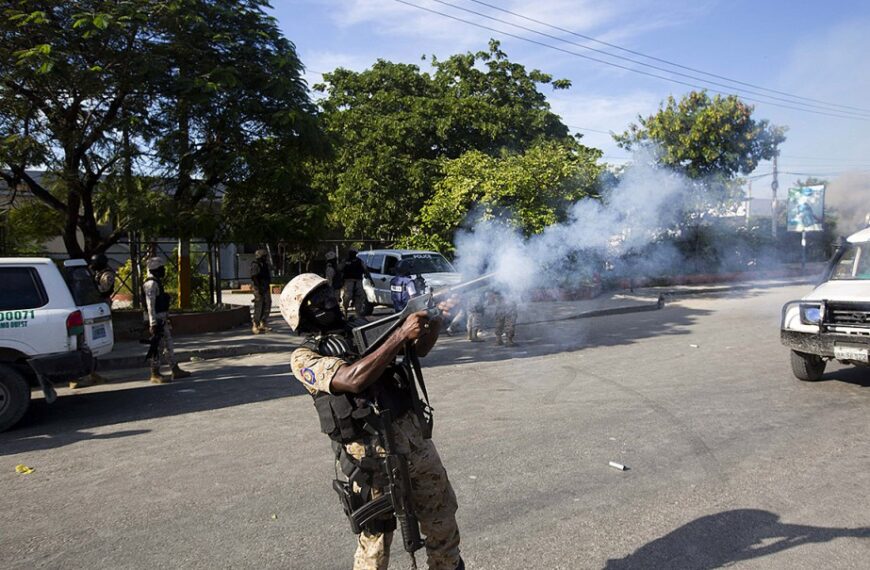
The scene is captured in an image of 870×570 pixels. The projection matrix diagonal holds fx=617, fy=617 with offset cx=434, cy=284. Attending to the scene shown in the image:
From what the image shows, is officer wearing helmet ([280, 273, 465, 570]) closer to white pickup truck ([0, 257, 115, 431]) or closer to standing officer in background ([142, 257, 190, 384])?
white pickup truck ([0, 257, 115, 431])

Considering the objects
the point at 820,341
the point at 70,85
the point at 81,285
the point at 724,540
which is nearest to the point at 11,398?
the point at 81,285

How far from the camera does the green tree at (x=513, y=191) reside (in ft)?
38.8

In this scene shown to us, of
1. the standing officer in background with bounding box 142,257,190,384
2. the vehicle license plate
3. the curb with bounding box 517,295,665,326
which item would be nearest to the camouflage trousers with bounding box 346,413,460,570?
the vehicle license plate

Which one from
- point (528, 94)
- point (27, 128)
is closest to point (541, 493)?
point (27, 128)

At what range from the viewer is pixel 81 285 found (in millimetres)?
7512

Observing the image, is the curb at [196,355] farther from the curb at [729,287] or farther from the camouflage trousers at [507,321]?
the curb at [729,287]

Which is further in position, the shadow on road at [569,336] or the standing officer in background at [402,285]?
the standing officer in background at [402,285]

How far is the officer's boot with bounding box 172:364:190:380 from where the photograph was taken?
8.96 m

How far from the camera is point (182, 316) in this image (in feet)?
42.0

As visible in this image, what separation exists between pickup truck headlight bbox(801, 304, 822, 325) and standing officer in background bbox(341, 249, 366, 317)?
9218 millimetres

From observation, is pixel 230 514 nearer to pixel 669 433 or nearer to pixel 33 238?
pixel 669 433

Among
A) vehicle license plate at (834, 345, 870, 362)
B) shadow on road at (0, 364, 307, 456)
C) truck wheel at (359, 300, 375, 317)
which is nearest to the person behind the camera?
shadow on road at (0, 364, 307, 456)

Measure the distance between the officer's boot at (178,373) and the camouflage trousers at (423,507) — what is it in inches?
277

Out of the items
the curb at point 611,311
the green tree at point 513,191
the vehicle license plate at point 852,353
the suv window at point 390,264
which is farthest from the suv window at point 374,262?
the vehicle license plate at point 852,353
